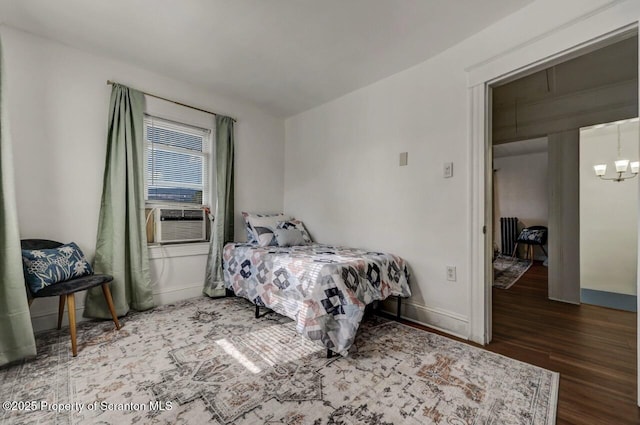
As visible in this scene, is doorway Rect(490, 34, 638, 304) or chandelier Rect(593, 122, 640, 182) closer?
doorway Rect(490, 34, 638, 304)

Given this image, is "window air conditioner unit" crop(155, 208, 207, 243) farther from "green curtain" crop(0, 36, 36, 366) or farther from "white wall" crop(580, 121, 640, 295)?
"white wall" crop(580, 121, 640, 295)

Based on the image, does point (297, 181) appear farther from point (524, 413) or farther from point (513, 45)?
point (524, 413)

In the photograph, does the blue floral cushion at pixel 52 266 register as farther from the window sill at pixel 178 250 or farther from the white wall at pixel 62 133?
the window sill at pixel 178 250

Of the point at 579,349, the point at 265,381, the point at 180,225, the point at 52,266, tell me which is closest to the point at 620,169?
the point at 579,349

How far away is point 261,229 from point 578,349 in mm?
3010

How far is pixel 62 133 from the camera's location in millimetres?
2346

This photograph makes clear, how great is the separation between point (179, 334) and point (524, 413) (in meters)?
2.35

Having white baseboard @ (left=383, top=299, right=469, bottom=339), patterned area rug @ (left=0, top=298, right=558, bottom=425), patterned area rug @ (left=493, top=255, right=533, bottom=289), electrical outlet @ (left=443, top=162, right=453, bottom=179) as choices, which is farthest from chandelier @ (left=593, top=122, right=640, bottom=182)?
patterned area rug @ (left=0, top=298, right=558, bottom=425)

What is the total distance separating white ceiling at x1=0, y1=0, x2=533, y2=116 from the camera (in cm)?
188

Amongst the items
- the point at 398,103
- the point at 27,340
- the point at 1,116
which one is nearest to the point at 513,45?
the point at 398,103

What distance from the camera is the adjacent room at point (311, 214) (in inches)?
60.7

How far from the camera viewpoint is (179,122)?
120 inches

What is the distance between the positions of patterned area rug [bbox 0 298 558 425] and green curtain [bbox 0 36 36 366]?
0.14 meters

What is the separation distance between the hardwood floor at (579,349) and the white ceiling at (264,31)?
247 centimetres
